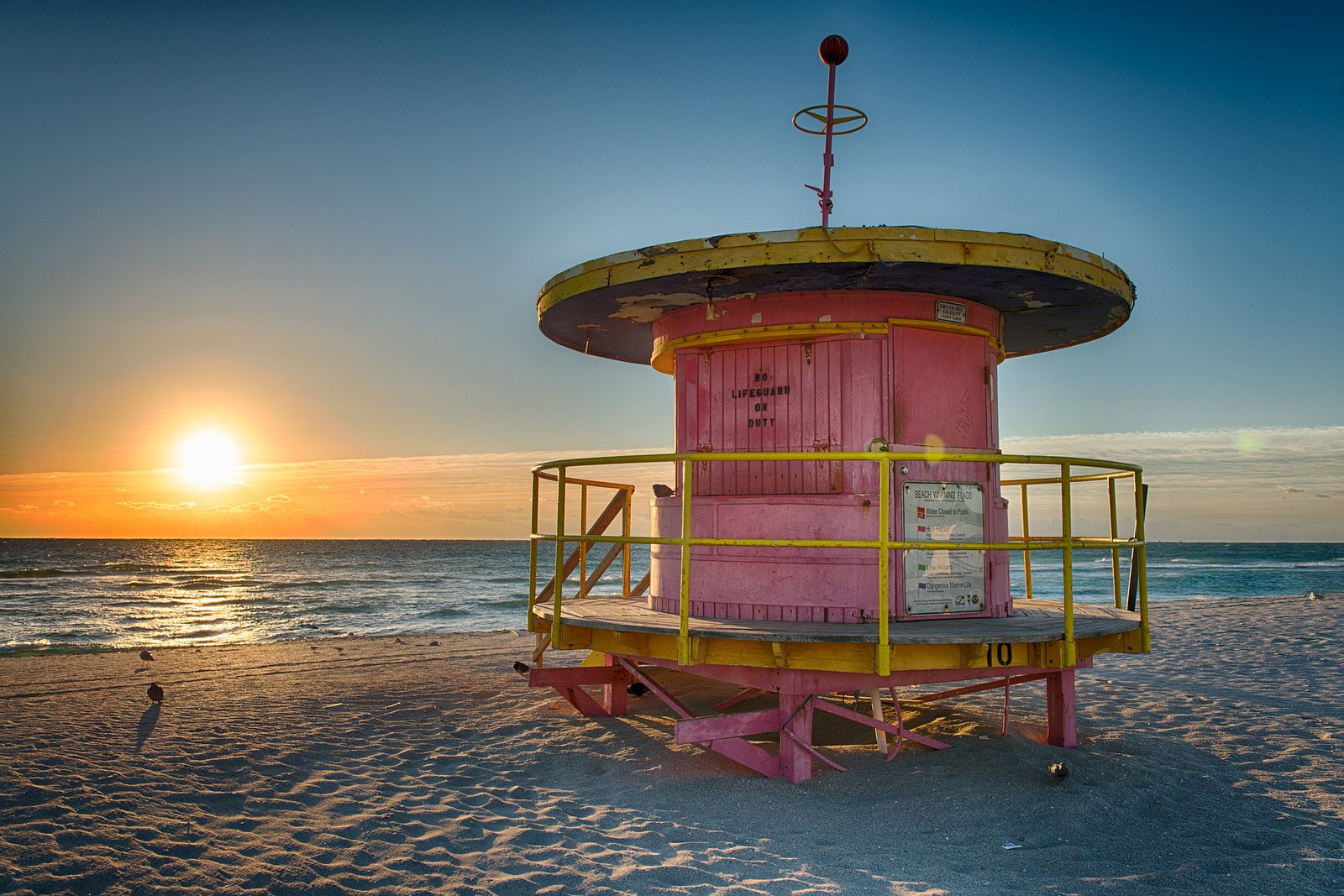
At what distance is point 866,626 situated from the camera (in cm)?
581

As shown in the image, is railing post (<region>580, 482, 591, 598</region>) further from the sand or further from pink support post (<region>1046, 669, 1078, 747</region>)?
pink support post (<region>1046, 669, 1078, 747</region>)

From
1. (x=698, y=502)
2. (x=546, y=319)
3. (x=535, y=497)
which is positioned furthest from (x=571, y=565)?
(x=546, y=319)

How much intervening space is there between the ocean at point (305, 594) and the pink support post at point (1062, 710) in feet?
39.0

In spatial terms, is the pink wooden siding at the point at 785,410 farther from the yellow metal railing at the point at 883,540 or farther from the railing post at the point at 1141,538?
the railing post at the point at 1141,538

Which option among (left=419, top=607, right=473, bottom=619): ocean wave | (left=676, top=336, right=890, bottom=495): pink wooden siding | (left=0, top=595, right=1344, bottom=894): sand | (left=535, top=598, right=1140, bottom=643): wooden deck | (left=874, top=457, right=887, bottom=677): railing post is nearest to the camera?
(left=0, top=595, right=1344, bottom=894): sand

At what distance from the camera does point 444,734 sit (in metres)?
7.63

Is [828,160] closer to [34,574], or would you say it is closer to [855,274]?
[855,274]

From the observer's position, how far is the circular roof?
5.88m

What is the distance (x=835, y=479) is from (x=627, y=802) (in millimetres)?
2657

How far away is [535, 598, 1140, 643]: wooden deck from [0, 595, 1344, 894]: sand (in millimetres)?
1038

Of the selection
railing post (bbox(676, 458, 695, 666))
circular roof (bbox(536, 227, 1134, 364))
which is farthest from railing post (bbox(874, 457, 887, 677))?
circular roof (bbox(536, 227, 1134, 364))

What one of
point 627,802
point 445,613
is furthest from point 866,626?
point 445,613

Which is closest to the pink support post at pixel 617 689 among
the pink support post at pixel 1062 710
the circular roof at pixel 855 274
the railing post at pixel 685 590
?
the railing post at pixel 685 590

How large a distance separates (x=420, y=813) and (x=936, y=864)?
3080 mm
